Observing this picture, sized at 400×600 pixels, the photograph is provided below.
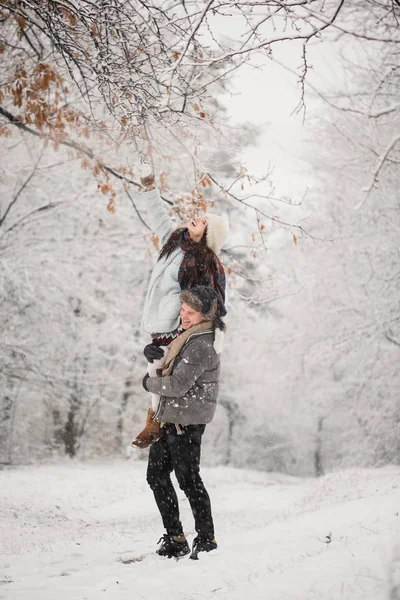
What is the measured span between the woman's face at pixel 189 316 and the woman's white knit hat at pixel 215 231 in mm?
567

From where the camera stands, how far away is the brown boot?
3.11m

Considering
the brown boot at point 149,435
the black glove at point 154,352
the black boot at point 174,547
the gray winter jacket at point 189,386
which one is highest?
the black glove at point 154,352

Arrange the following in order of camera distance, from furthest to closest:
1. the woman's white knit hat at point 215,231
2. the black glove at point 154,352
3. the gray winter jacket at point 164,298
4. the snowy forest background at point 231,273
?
the snowy forest background at point 231,273 < the woman's white knit hat at point 215,231 < the gray winter jacket at point 164,298 < the black glove at point 154,352

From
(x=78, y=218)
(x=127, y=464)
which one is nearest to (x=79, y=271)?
(x=78, y=218)

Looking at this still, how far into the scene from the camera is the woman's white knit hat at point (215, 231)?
343cm

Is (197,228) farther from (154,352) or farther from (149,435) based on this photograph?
(149,435)

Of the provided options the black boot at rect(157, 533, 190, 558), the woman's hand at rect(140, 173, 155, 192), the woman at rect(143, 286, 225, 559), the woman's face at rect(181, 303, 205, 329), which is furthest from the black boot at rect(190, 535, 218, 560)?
the woman's hand at rect(140, 173, 155, 192)

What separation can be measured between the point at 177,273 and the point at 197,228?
1.17 feet

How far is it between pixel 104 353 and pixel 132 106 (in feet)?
34.6

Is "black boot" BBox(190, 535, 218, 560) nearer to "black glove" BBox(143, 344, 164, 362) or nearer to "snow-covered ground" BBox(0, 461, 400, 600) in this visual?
"snow-covered ground" BBox(0, 461, 400, 600)

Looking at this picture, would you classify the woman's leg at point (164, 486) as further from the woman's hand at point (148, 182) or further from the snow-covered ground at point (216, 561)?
the woman's hand at point (148, 182)

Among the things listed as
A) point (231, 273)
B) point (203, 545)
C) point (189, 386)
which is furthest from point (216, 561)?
point (231, 273)

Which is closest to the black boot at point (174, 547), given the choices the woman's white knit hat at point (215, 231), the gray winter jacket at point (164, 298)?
the gray winter jacket at point (164, 298)

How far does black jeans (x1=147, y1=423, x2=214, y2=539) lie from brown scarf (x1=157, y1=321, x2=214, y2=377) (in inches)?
14.9
